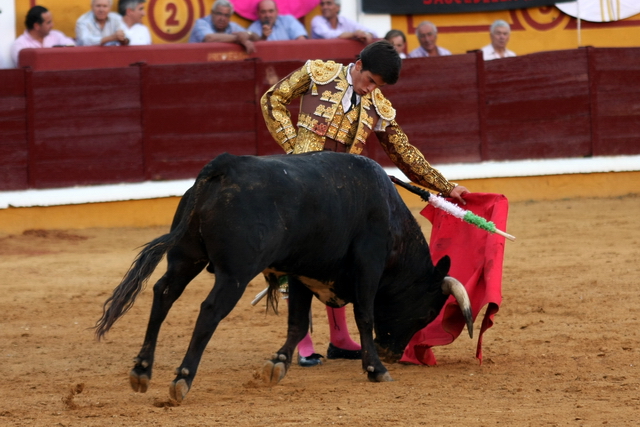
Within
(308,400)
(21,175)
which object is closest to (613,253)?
(308,400)

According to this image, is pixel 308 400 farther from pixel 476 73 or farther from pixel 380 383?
pixel 476 73

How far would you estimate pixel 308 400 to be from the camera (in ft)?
10.2

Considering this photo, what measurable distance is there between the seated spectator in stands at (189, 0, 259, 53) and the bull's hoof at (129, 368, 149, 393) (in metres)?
5.06

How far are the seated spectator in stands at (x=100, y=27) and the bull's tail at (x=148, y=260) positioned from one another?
468cm

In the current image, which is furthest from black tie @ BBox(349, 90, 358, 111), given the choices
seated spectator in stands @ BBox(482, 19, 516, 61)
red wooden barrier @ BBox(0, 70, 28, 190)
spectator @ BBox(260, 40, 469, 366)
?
seated spectator in stands @ BBox(482, 19, 516, 61)

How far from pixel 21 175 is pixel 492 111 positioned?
12.7ft

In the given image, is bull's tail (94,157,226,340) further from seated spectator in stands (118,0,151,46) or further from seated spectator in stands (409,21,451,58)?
seated spectator in stands (409,21,451,58)

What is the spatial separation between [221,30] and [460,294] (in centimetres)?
481

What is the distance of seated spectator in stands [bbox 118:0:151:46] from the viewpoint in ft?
25.1

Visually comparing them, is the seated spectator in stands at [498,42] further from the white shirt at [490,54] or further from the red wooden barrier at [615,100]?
the red wooden barrier at [615,100]

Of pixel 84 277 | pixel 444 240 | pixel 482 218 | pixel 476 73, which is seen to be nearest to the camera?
pixel 482 218

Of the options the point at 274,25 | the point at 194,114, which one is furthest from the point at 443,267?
the point at 274,25

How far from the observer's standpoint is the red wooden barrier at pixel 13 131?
23.3 feet

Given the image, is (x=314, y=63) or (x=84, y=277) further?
(x=84, y=277)
